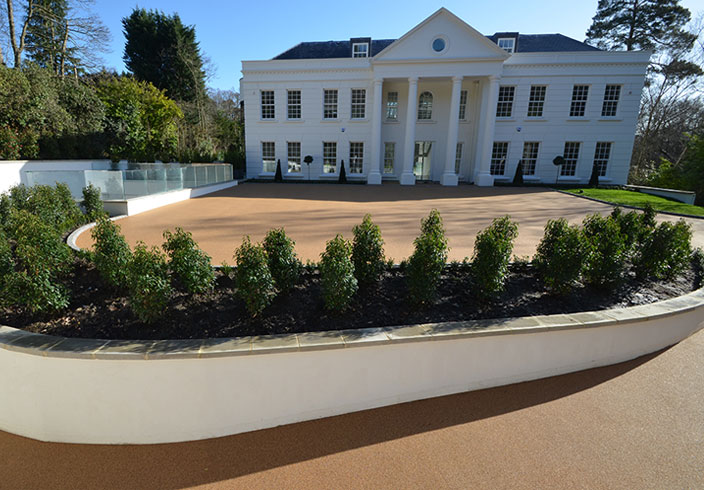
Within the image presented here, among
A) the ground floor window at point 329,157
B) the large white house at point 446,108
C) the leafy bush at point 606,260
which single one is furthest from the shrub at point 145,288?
the ground floor window at point 329,157

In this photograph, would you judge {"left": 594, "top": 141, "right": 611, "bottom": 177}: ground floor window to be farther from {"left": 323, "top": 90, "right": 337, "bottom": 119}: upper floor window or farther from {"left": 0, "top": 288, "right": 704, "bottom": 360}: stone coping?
{"left": 0, "top": 288, "right": 704, "bottom": 360}: stone coping

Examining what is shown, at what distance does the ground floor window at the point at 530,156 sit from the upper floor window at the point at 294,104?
1559 centimetres

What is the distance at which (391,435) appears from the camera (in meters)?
2.66

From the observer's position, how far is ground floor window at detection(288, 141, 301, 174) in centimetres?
2478

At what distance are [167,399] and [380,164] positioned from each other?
75.2 feet

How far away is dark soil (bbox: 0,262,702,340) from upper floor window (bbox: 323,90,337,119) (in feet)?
71.1

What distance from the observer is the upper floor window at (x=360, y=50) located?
80.2 ft

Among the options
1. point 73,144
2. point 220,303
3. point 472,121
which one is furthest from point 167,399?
point 472,121

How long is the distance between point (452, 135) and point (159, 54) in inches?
1251

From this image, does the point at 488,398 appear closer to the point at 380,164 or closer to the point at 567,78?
the point at 380,164

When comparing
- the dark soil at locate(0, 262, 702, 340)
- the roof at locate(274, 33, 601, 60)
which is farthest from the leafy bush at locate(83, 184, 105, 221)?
the roof at locate(274, 33, 601, 60)

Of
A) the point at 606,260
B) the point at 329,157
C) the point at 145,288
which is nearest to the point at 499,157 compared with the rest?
the point at 329,157

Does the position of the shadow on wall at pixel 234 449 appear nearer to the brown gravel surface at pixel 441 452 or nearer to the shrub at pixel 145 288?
the brown gravel surface at pixel 441 452

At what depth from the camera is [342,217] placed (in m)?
10.5
